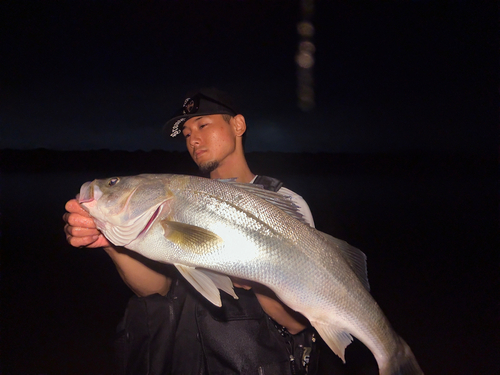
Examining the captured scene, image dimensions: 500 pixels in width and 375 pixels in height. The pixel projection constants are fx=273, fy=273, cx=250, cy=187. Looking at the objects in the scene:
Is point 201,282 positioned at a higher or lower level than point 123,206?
lower

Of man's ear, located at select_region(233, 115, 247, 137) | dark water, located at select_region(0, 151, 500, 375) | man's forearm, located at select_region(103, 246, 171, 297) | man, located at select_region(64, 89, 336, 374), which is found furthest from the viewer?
dark water, located at select_region(0, 151, 500, 375)

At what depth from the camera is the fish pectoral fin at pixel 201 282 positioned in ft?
6.32

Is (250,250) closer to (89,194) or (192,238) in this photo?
(192,238)

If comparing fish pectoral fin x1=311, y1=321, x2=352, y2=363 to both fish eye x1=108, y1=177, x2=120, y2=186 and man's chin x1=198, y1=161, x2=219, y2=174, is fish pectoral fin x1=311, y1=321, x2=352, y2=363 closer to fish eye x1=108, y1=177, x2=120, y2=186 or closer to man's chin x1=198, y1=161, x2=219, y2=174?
fish eye x1=108, y1=177, x2=120, y2=186

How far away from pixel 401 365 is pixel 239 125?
300 cm

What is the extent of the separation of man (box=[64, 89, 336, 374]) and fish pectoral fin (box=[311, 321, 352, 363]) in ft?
2.06

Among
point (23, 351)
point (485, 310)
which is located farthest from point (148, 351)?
point (485, 310)

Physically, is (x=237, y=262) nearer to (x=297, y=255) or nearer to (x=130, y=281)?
(x=297, y=255)

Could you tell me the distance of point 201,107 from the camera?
3.43m

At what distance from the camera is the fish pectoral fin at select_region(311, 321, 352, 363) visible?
1969mm

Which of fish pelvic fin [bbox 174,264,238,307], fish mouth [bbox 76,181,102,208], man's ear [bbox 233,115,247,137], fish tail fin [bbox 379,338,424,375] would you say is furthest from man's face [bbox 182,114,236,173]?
fish tail fin [bbox 379,338,424,375]

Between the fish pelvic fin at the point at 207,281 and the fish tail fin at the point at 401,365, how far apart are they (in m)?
1.23

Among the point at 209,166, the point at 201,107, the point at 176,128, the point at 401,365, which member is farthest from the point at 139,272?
the point at 401,365

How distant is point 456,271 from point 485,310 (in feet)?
6.15
